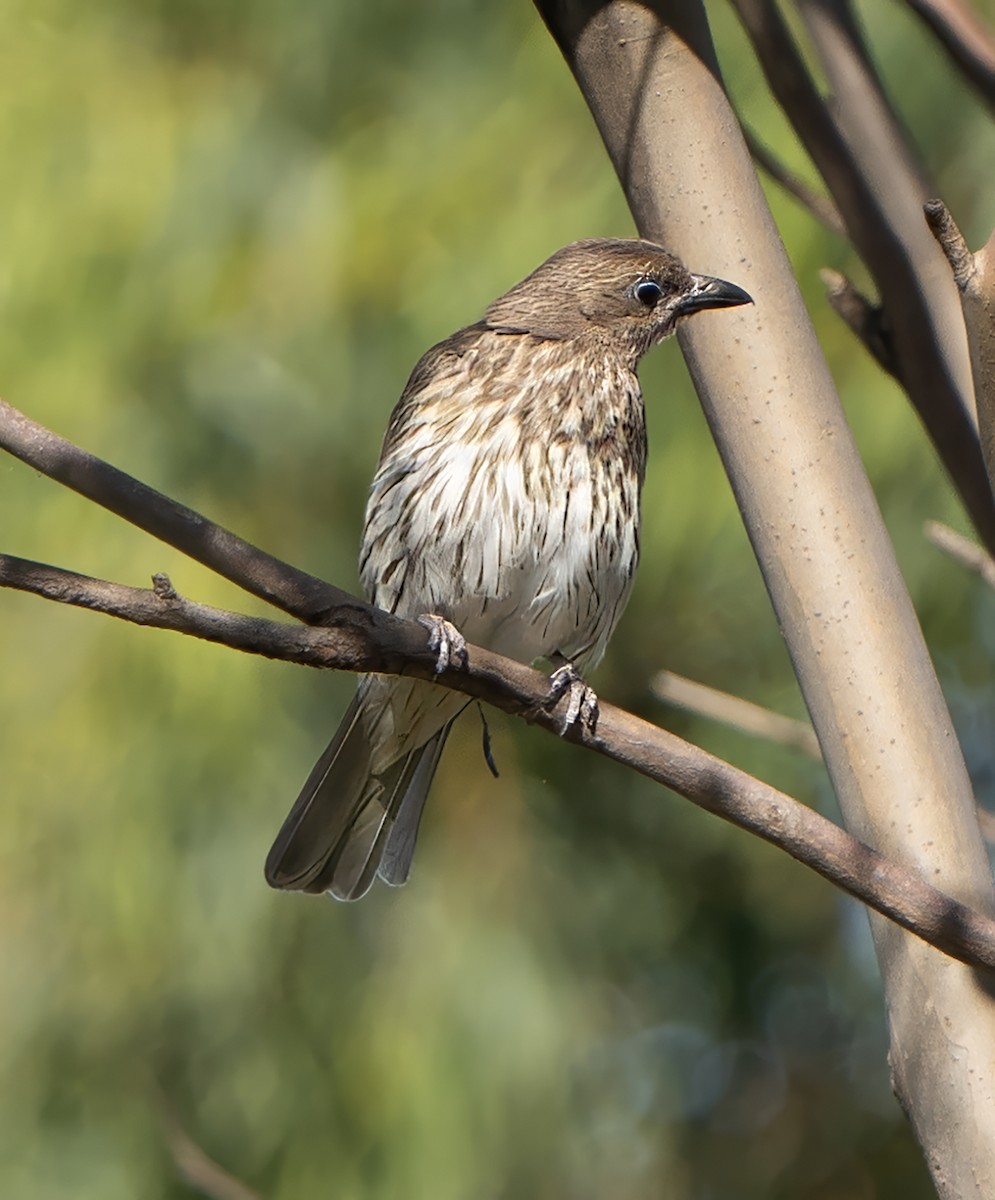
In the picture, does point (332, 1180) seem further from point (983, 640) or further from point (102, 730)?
point (983, 640)

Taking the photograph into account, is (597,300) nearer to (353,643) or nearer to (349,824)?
(349,824)

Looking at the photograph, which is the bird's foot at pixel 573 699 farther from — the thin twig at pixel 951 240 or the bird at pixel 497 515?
the thin twig at pixel 951 240

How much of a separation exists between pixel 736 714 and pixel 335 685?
1974 mm

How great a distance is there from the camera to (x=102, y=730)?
13.9ft

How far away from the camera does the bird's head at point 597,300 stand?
3559 millimetres

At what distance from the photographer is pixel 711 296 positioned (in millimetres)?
2453

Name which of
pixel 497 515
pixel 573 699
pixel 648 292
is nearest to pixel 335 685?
pixel 497 515

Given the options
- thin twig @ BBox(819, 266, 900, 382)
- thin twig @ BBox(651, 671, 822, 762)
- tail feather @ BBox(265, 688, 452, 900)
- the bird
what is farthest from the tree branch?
tail feather @ BBox(265, 688, 452, 900)

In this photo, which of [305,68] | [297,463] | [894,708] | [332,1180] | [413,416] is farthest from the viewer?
[305,68]

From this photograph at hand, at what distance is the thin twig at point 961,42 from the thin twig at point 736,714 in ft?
3.48

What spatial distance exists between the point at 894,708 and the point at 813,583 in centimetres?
18

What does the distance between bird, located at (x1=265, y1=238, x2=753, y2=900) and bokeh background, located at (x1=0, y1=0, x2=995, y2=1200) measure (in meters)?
0.75

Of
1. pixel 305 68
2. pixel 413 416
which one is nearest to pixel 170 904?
pixel 413 416

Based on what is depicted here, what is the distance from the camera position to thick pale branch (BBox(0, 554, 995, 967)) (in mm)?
1896
